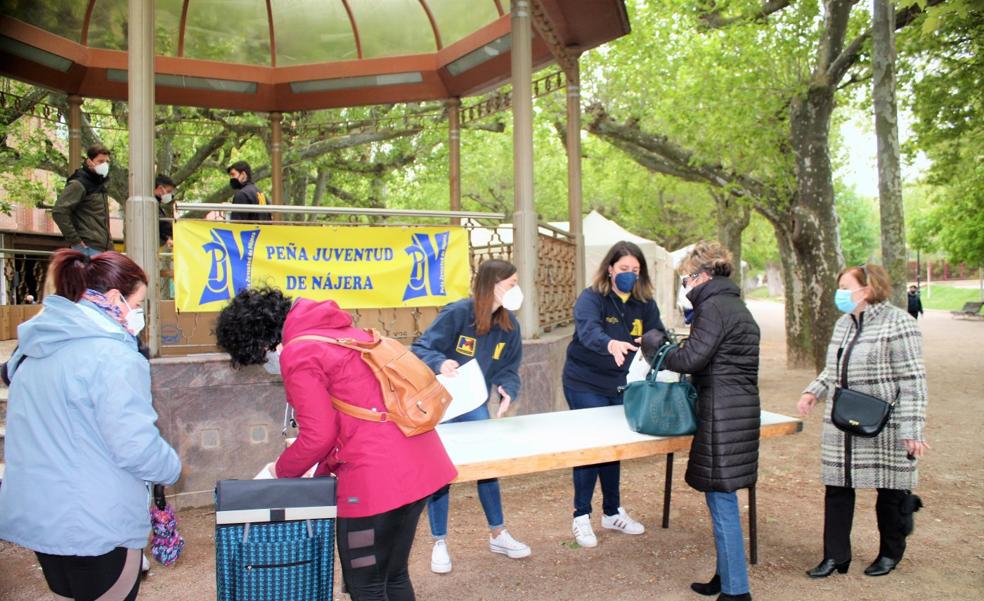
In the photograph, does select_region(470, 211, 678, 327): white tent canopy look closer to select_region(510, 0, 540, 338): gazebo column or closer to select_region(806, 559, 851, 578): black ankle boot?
select_region(510, 0, 540, 338): gazebo column

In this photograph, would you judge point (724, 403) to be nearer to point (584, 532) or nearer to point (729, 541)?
point (729, 541)

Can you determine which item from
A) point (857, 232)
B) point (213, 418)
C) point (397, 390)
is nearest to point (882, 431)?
point (397, 390)

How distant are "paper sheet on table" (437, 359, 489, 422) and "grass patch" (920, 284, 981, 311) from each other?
46834 millimetres

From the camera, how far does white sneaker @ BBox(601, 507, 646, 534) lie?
5203 millimetres

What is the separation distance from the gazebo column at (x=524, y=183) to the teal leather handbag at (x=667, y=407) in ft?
10.4

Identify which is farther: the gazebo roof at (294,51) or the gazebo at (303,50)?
the gazebo roof at (294,51)

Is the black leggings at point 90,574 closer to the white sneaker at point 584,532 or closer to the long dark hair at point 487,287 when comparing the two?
the long dark hair at point 487,287

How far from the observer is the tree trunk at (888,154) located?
8289 mm

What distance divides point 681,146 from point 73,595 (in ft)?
47.4

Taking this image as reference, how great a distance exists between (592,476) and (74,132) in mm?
8202

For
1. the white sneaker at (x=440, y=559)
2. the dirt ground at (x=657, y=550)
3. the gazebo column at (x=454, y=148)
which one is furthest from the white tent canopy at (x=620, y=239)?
the white sneaker at (x=440, y=559)

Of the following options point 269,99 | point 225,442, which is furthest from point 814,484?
point 269,99

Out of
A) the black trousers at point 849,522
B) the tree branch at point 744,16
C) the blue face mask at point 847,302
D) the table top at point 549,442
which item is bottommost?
the black trousers at point 849,522

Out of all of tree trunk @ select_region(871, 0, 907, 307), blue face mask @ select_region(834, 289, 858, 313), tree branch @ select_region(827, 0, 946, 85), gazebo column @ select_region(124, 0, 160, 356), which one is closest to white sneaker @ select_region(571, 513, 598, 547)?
blue face mask @ select_region(834, 289, 858, 313)
